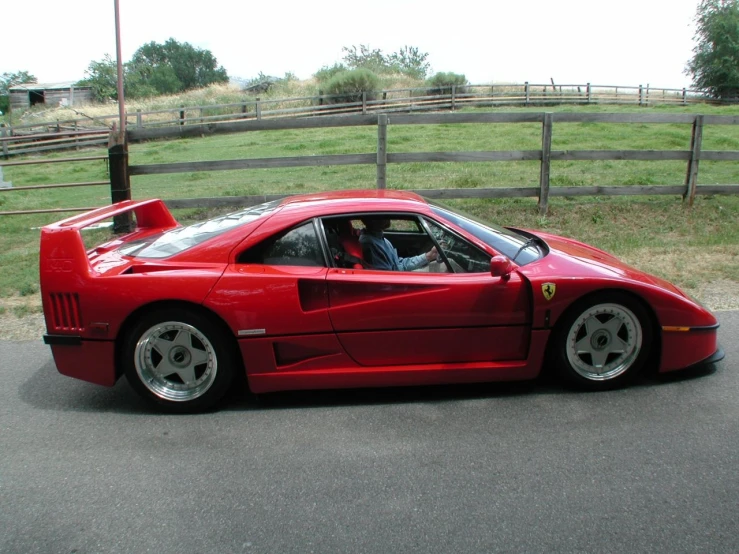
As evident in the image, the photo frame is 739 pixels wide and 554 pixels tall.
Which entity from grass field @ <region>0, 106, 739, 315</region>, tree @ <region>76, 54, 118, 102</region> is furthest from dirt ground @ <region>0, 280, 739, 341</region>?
tree @ <region>76, 54, 118, 102</region>

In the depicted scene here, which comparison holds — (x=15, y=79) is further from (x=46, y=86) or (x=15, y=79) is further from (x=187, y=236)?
(x=187, y=236)

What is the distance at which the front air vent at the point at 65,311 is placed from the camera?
4.04 metres

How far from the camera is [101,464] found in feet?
11.4

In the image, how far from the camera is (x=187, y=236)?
448cm

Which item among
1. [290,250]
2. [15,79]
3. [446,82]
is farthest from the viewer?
[15,79]

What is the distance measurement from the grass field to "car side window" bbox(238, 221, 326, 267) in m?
3.36

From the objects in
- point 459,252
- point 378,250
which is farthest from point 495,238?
point 378,250

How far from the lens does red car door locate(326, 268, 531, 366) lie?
4.02 meters

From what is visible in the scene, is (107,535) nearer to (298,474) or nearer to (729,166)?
(298,474)

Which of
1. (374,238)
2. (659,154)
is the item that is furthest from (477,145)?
(374,238)

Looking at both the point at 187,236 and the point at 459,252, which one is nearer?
the point at 459,252

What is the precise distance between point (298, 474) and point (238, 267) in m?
1.36

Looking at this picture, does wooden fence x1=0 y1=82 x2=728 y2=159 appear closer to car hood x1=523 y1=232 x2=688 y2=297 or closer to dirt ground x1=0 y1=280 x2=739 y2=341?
dirt ground x1=0 y1=280 x2=739 y2=341

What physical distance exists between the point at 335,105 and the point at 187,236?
23828 millimetres
